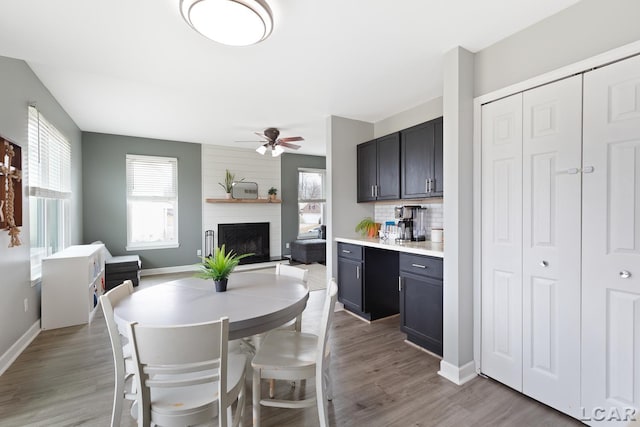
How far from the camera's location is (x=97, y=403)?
1.97 m

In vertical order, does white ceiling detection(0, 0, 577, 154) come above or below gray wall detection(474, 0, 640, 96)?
above

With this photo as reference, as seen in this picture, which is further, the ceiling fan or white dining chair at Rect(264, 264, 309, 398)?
the ceiling fan

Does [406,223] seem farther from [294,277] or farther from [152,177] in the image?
[152,177]

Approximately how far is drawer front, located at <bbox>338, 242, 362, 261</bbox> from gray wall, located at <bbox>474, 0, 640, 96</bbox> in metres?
2.02

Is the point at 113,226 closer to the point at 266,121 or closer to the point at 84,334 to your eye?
the point at 84,334

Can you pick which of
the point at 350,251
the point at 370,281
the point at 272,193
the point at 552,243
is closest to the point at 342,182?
→ the point at 350,251

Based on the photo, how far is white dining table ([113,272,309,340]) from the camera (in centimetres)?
148

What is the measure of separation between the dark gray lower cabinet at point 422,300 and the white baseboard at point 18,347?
138 inches

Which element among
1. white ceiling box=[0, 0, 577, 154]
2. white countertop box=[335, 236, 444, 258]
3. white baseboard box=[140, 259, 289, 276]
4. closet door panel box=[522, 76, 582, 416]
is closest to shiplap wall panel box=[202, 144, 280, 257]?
white baseboard box=[140, 259, 289, 276]

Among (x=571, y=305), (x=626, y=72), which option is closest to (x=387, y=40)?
(x=626, y=72)

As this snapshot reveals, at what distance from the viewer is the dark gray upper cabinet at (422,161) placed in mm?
2926

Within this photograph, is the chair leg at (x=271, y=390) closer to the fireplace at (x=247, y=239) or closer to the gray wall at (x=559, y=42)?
the gray wall at (x=559, y=42)

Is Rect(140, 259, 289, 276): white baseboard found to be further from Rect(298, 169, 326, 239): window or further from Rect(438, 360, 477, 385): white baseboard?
Rect(438, 360, 477, 385): white baseboard
